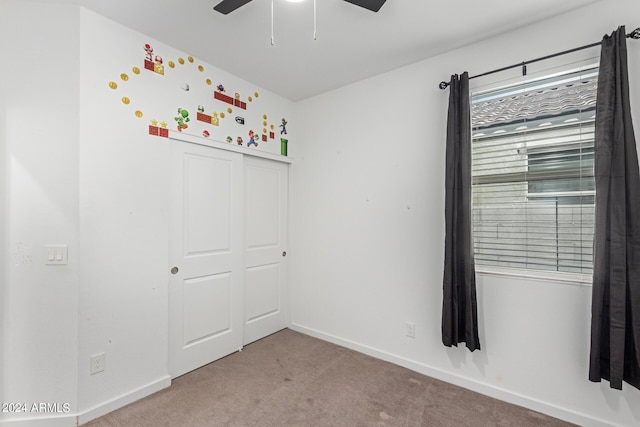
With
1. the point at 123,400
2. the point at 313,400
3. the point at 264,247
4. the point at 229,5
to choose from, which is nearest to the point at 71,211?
the point at 123,400

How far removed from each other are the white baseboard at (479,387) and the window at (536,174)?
90 centimetres

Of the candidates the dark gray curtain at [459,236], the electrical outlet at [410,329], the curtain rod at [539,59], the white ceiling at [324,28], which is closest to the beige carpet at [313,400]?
the electrical outlet at [410,329]

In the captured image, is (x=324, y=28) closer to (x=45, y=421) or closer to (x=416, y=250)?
(x=416, y=250)

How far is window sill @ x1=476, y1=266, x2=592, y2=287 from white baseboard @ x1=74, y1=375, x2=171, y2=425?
2547 millimetres

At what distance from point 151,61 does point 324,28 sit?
132cm

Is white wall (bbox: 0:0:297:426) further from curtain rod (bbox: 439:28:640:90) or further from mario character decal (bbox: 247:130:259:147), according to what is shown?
curtain rod (bbox: 439:28:640:90)

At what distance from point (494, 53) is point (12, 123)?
Answer: 326 centimetres

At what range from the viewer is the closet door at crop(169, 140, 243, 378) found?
8.20 ft

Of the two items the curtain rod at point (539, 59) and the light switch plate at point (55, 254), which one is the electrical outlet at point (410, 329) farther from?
the light switch plate at point (55, 254)

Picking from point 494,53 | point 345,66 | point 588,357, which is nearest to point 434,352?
point 588,357

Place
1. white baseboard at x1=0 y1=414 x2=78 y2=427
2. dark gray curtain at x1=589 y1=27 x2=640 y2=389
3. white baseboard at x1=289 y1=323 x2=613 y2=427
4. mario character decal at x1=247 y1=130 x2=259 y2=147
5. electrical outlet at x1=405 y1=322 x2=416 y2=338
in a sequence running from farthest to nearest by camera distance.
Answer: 1. mario character decal at x1=247 y1=130 x2=259 y2=147
2. electrical outlet at x1=405 y1=322 x2=416 y2=338
3. white baseboard at x1=289 y1=323 x2=613 y2=427
4. white baseboard at x1=0 y1=414 x2=78 y2=427
5. dark gray curtain at x1=589 y1=27 x2=640 y2=389

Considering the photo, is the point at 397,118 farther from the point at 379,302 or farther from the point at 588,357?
the point at 588,357

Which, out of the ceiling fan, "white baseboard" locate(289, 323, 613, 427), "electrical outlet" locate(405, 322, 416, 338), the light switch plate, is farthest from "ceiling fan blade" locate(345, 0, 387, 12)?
"white baseboard" locate(289, 323, 613, 427)

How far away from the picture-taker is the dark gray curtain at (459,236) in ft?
7.30
